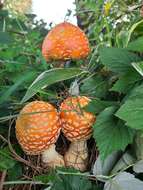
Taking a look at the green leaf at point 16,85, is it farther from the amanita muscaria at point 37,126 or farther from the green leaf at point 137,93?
the green leaf at point 137,93

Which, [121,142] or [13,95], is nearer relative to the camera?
[121,142]

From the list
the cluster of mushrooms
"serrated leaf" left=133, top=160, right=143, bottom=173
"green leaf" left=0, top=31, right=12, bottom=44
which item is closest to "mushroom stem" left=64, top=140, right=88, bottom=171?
the cluster of mushrooms

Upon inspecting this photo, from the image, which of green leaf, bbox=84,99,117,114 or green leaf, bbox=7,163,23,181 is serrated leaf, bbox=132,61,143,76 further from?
green leaf, bbox=7,163,23,181

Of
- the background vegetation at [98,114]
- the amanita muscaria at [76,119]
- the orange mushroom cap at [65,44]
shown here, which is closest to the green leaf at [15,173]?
the background vegetation at [98,114]

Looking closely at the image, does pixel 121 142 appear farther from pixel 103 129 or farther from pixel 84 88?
pixel 84 88

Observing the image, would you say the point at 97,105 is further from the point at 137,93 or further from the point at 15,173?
the point at 15,173

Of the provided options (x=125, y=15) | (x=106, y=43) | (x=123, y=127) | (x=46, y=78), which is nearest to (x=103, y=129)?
(x=123, y=127)

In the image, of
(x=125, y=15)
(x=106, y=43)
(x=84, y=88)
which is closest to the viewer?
(x=84, y=88)
